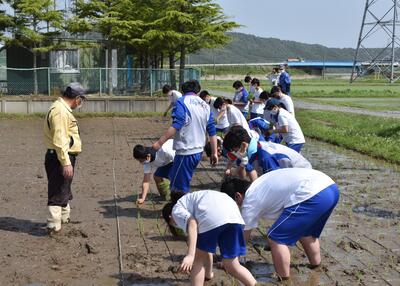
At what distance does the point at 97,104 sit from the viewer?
25625 millimetres

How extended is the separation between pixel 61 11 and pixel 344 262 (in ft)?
82.2

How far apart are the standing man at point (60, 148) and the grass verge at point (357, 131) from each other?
26.3 feet

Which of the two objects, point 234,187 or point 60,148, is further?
point 60,148

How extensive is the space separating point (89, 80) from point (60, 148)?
21.6m

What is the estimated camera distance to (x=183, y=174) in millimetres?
7352

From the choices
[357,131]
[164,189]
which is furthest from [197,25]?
[164,189]

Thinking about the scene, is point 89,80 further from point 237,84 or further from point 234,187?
point 234,187

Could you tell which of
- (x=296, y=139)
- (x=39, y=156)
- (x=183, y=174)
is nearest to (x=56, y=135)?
(x=183, y=174)

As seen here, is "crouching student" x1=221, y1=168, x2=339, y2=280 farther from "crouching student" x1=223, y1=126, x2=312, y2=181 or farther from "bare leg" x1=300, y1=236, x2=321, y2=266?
"crouching student" x1=223, y1=126, x2=312, y2=181

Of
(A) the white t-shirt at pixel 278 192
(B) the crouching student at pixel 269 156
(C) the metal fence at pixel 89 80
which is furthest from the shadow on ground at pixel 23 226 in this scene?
(C) the metal fence at pixel 89 80

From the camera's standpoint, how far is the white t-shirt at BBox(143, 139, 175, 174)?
8.23m

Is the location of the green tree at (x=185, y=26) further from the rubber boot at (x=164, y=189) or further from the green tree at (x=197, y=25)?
the rubber boot at (x=164, y=189)

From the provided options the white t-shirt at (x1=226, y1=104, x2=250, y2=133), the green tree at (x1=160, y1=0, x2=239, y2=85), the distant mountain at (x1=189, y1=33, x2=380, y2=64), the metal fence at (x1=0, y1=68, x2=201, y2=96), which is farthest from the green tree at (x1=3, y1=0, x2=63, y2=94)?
the distant mountain at (x1=189, y1=33, x2=380, y2=64)

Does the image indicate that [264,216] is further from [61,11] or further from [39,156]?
[61,11]
